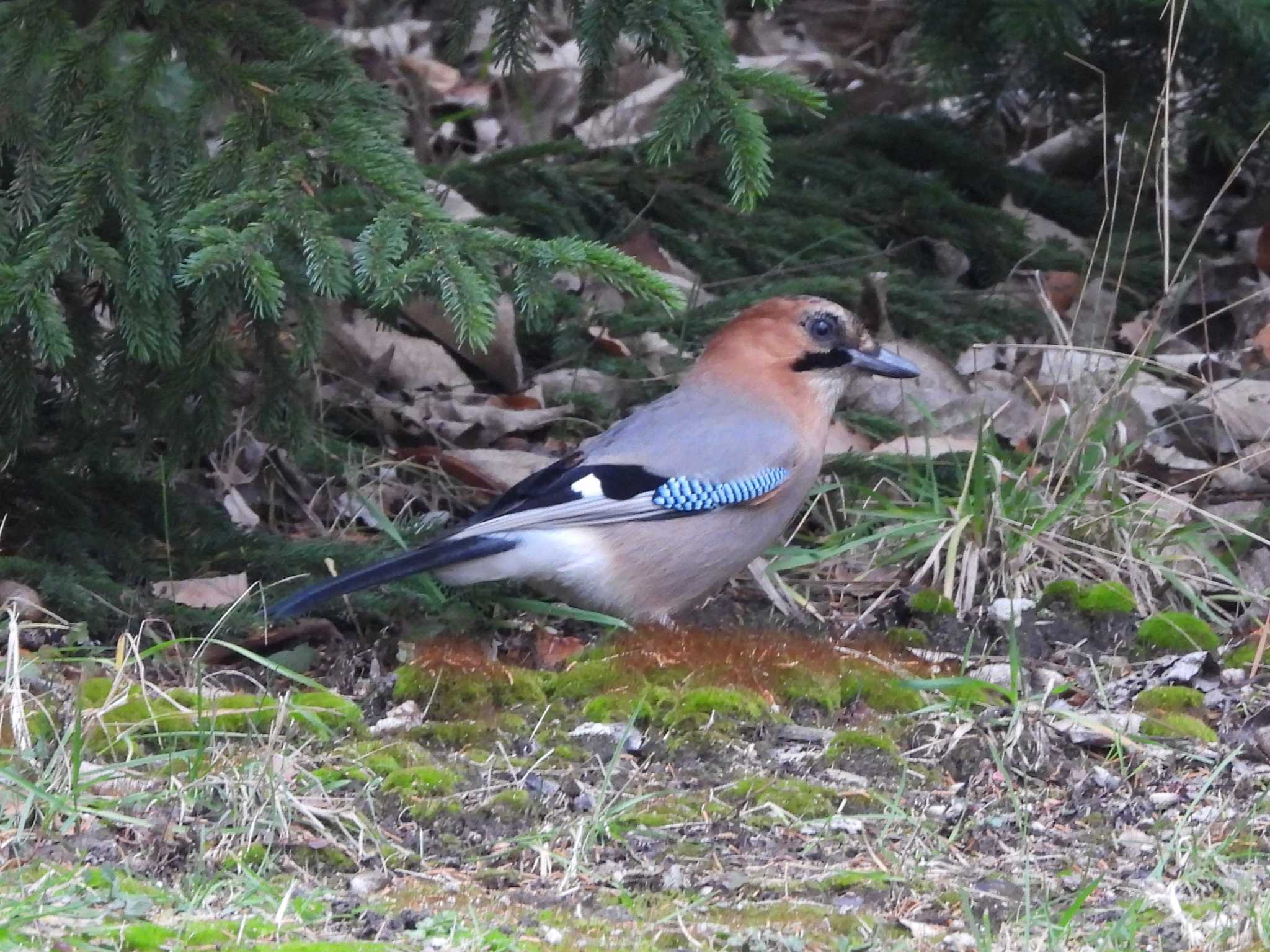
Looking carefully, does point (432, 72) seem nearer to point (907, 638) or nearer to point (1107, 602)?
point (907, 638)

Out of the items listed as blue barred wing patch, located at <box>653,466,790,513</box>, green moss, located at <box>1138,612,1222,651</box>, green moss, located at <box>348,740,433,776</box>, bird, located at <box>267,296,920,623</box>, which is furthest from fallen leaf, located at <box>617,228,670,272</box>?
green moss, located at <box>348,740,433,776</box>

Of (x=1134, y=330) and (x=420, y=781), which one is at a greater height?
(x=420, y=781)

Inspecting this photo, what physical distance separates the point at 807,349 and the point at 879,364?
0.21m

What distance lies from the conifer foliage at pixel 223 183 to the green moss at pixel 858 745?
3.31ft

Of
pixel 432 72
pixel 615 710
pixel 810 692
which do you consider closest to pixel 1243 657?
pixel 810 692

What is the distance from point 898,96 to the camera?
295 inches

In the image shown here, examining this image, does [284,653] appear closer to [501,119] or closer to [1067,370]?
[1067,370]

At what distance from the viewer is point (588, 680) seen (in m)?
4.00

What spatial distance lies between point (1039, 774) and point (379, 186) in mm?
1902

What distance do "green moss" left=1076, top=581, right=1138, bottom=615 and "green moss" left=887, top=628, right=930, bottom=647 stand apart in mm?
431

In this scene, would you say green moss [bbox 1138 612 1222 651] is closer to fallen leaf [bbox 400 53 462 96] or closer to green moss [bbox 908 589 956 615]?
green moss [bbox 908 589 956 615]

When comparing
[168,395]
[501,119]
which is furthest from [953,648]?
[501,119]

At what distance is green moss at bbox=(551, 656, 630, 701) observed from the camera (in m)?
3.97

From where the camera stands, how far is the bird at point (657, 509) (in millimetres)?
4578
